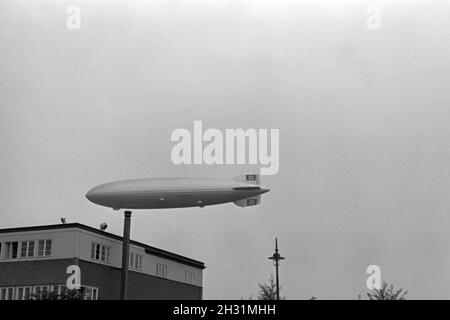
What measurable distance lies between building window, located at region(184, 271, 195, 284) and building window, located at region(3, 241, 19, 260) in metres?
15.9

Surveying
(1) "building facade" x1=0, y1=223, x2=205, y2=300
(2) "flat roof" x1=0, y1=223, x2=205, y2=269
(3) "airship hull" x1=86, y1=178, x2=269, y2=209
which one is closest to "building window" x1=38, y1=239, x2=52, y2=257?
(1) "building facade" x1=0, y1=223, x2=205, y2=300

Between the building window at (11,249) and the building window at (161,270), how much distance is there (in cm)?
1155

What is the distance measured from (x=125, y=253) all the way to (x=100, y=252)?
2.13 m

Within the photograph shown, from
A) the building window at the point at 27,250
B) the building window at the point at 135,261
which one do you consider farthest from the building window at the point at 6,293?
the building window at the point at 135,261

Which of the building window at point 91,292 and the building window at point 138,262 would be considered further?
the building window at point 138,262

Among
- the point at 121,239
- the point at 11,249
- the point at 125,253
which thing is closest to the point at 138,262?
the point at 121,239

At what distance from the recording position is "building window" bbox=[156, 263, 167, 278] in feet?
153

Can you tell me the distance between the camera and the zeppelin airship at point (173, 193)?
1341 inches

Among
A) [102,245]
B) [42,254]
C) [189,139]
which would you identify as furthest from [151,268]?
[189,139]

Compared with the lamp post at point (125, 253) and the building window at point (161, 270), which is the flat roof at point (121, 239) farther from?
the lamp post at point (125, 253)

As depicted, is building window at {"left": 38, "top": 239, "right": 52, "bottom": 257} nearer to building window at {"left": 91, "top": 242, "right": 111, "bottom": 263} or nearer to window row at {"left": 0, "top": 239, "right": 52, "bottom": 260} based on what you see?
window row at {"left": 0, "top": 239, "right": 52, "bottom": 260}

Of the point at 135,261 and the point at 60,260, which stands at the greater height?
the point at 135,261

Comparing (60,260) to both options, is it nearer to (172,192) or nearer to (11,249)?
(11,249)

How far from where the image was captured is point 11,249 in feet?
131
